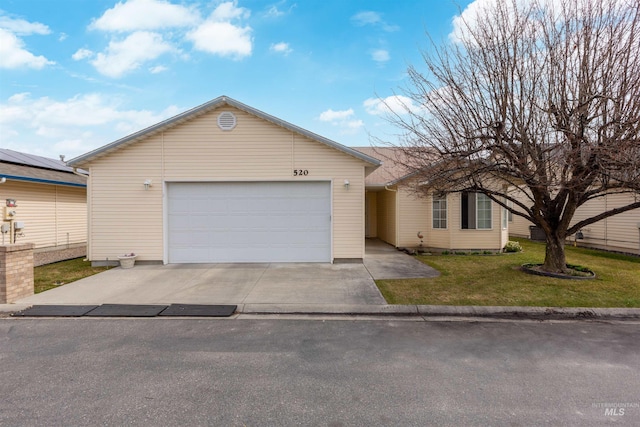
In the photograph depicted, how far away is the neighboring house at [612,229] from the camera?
10.7 m

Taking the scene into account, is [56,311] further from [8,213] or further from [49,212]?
[49,212]

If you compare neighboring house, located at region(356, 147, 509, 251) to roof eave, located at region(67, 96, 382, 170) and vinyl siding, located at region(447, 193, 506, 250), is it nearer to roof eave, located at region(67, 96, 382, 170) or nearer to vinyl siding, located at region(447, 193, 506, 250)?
vinyl siding, located at region(447, 193, 506, 250)

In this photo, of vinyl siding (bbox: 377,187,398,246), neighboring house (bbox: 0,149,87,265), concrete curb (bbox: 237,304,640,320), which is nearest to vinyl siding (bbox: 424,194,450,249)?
vinyl siding (bbox: 377,187,398,246)

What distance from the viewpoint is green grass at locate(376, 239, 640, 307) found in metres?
5.57

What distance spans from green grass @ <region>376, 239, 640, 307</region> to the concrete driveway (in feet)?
1.95

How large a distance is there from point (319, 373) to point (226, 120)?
8.07m

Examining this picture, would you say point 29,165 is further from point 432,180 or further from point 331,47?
point 432,180

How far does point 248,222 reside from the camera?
30.9 feet

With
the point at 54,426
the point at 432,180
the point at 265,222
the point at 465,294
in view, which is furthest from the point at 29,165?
the point at 465,294

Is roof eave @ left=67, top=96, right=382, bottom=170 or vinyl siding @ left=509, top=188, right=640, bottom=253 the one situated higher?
roof eave @ left=67, top=96, right=382, bottom=170

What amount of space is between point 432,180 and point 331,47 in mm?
6735

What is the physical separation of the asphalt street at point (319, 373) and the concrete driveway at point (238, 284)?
0.99 m

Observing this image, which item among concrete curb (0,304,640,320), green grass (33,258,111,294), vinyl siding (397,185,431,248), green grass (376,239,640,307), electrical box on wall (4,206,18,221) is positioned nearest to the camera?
concrete curb (0,304,640,320)

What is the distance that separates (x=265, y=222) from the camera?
9.41 metres
